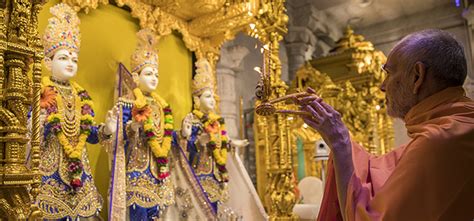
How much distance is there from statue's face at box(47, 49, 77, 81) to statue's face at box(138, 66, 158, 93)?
762mm

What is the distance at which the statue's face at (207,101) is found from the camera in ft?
16.5

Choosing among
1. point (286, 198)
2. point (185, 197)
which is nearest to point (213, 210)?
point (185, 197)

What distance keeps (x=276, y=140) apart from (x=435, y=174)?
3.53 metres

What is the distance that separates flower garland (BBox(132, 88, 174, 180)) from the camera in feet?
13.4

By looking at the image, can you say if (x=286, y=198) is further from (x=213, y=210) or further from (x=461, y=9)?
(x=461, y=9)

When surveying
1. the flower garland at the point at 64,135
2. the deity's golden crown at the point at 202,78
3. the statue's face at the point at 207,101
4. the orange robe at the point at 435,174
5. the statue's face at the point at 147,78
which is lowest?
the orange robe at the point at 435,174

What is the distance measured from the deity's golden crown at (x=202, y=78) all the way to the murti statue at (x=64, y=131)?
1514 millimetres

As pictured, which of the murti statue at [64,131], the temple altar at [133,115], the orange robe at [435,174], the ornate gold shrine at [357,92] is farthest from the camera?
the ornate gold shrine at [357,92]

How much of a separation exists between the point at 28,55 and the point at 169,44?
289cm

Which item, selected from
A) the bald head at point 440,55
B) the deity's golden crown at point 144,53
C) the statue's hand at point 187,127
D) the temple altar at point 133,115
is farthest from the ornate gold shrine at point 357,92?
the bald head at point 440,55

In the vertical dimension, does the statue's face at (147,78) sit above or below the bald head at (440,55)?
above

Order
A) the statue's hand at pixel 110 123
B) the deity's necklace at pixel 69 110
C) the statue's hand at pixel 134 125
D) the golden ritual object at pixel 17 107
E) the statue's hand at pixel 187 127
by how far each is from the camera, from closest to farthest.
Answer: the golden ritual object at pixel 17 107 → the deity's necklace at pixel 69 110 → the statue's hand at pixel 110 123 → the statue's hand at pixel 134 125 → the statue's hand at pixel 187 127

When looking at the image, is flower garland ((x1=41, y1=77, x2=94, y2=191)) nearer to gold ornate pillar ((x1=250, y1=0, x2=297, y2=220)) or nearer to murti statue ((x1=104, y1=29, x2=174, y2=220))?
murti statue ((x1=104, y1=29, x2=174, y2=220))

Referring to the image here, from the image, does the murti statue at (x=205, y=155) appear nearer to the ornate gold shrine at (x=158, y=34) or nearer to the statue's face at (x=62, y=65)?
the ornate gold shrine at (x=158, y=34)
